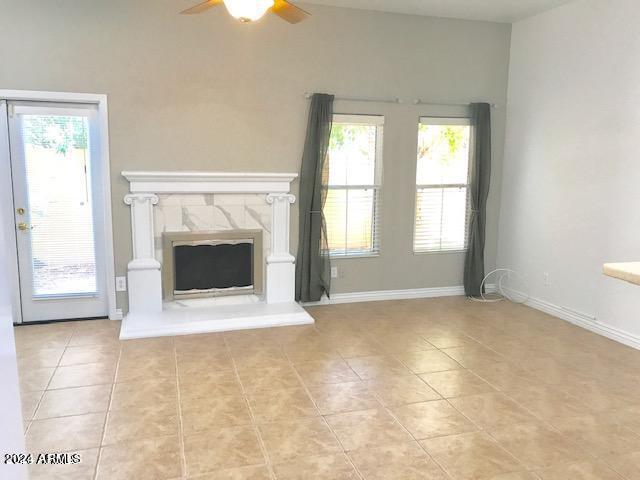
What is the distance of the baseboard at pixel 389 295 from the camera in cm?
532

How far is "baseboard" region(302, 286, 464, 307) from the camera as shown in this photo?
17.5ft

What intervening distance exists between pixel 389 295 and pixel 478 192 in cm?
149

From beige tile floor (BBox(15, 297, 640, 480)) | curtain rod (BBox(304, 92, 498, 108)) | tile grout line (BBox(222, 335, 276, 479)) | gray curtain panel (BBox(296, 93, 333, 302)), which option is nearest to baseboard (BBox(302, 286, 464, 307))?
gray curtain panel (BBox(296, 93, 333, 302))

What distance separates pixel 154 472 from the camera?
2400 mm

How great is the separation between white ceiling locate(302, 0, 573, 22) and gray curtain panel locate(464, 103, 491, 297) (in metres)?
0.90

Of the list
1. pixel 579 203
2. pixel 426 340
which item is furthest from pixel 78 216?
pixel 579 203

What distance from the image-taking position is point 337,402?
3.14m

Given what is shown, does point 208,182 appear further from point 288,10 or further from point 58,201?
point 288,10

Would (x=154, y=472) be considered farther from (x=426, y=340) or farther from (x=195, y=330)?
(x=426, y=340)

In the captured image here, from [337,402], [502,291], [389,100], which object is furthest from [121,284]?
[502,291]

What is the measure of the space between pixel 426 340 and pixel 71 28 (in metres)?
3.99

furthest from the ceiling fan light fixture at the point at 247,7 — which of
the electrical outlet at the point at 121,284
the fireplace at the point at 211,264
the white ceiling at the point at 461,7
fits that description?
the electrical outlet at the point at 121,284

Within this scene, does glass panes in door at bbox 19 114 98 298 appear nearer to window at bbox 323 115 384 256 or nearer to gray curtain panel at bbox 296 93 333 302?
gray curtain panel at bbox 296 93 333 302

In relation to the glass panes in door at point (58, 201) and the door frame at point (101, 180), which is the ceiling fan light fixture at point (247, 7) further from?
the glass panes in door at point (58, 201)
